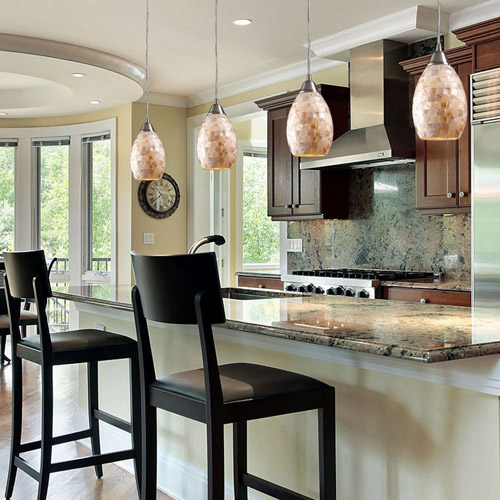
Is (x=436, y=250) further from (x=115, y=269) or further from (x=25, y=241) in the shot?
(x=25, y=241)

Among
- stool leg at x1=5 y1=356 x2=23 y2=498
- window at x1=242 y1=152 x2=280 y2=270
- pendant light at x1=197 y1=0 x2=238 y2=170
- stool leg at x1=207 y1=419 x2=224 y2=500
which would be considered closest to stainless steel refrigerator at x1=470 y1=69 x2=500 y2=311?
pendant light at x1=197 y1=0 x2=238 y2=170

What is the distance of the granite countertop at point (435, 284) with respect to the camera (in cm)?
407

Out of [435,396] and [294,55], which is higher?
[294,55]

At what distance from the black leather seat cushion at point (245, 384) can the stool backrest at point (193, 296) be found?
10 cm

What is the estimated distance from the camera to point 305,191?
5.46 metres

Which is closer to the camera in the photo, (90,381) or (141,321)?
(141,321)

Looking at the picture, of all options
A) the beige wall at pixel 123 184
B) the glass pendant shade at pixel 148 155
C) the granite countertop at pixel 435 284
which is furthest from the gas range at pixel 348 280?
the beige wall at pixel 123 184

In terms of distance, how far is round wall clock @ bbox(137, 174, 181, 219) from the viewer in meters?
6.82

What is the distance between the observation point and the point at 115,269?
6.95 meters

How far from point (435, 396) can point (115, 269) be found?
5.37 meters

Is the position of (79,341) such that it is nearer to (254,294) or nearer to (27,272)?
(27,272)

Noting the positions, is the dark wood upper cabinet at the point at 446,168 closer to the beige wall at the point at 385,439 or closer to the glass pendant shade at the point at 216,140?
the glass pendant shade at the point at 216,140

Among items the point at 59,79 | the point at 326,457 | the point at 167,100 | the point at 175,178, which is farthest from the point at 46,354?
the point at 167,100

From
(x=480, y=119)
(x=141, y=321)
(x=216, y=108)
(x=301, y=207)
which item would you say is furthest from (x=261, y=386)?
(x=301, y=207)
